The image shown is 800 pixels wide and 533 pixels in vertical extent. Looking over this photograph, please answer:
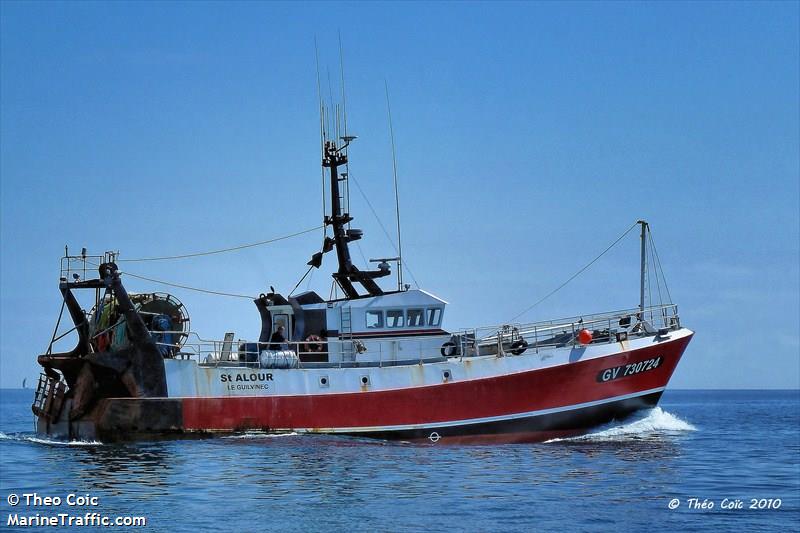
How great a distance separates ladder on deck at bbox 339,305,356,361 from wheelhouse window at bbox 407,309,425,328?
1.84 meters

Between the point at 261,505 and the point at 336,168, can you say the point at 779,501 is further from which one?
the point at 336,168

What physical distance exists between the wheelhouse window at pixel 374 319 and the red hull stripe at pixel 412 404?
2.58m

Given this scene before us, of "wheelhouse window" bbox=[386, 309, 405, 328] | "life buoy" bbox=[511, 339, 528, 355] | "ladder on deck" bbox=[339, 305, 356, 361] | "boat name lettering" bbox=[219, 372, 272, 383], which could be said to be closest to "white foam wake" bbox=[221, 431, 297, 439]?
"boat name lettering" bbox=[219, 372, 272, 383]

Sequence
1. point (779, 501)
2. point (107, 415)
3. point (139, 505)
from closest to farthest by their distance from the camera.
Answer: point (139, 505) < point (779, 501) < point (107, 415)

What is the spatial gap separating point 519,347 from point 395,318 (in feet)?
12.9

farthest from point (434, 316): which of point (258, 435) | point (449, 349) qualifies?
point (258, 435)

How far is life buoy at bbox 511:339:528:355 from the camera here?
28.2 meters

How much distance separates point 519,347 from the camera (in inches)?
1110

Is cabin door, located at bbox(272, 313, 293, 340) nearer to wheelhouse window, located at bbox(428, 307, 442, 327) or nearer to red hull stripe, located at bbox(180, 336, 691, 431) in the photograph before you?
red hull stripe, located at bbox(180, 336, 691, 431)

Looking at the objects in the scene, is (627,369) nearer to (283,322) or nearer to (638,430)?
(638,430)

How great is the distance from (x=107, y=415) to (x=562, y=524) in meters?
15.2

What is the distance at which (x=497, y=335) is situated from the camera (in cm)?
2867

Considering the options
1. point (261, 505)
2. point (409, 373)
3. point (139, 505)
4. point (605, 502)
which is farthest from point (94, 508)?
point (409, 373)

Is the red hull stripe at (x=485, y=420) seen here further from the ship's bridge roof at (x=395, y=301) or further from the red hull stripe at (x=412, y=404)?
the ship's bridge roof at (x=395, y=301)
